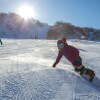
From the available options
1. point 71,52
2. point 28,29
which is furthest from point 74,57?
point 28,29

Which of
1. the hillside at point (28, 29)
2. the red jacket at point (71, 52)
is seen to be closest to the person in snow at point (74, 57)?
the red jacket at point (71, 52)

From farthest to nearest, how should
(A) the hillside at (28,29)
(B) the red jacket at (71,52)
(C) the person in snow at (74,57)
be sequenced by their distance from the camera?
(A) the hillside at (28,29) → (B) the red jacket at (71,52) → (C) the person in snow at (74,57)

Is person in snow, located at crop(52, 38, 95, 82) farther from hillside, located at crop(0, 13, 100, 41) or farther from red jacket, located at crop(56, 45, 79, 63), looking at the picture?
hillside, located at crop(0, 13, 100, 41)

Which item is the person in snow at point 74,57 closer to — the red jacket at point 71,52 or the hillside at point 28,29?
the red jacket at point 71,52

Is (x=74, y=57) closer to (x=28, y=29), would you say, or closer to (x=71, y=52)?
(x=71, y=52)

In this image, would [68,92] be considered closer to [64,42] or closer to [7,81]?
[7,81]

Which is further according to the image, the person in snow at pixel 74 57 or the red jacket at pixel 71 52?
the red jacket at pixel 71 52

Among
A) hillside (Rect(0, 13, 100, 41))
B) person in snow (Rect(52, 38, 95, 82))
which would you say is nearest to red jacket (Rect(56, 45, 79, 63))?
person in snow (Rect(52, 38, 95, 82))

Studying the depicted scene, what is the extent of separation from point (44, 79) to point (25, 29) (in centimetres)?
7853

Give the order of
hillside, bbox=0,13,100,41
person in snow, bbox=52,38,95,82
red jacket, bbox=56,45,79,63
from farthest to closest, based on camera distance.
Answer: hillside, bbox=0,13,100,41 → red jacket, bbox=56,45,79,63 → person in snow, bbox=52,38,95,82

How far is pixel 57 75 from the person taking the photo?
17.3ft

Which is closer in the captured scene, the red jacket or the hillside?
the red jacket

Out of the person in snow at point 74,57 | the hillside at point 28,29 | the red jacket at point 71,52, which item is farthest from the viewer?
Result: the hillside at point 28,29

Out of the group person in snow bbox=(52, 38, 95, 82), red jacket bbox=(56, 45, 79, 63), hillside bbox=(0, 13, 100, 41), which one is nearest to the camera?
person in snow bbox=(52, 38, 95, 82)
